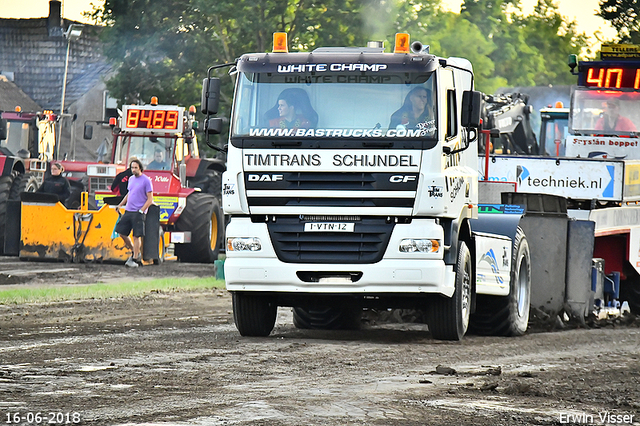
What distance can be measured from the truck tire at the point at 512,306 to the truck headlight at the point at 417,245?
7.85ft

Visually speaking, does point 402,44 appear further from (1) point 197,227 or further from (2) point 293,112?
(1) point 197,227

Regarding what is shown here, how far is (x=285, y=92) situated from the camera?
11953mm

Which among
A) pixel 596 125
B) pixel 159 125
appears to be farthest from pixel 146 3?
pixel 596 125

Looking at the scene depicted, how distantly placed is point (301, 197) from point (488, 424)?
178 inches

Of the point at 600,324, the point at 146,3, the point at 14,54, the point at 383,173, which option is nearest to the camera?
the point at 383,173

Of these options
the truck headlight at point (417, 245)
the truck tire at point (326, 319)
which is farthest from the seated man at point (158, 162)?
the truck headlight at point (417, 245)

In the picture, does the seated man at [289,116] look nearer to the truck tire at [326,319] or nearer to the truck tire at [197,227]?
the truck tire at [326,319]

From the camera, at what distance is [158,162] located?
25688mm

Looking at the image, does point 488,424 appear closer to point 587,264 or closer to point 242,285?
point 242,285

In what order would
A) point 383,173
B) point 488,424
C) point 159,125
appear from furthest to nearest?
1. point 159,125
2. point 383,173
3. point 488,424

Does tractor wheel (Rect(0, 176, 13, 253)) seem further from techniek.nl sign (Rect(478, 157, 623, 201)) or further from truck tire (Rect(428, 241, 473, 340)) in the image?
truck tire (Rect(428, 241, 473, 340))

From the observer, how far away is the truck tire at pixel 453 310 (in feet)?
39.7

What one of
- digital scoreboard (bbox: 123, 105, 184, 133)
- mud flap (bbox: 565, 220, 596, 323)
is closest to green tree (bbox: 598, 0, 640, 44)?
digital scoreboard (bbox: 123, 105, 184, 133)

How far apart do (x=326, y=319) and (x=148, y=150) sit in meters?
12.6
